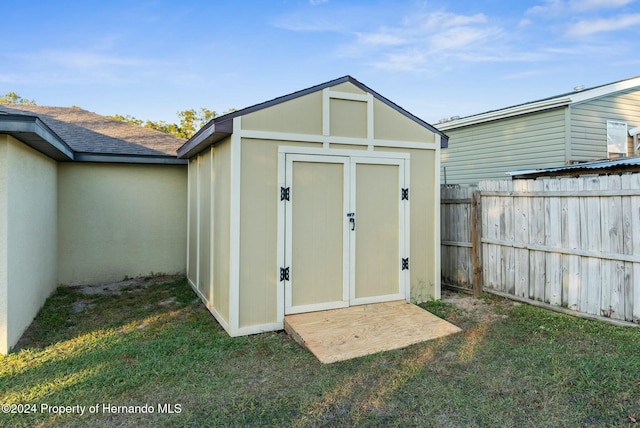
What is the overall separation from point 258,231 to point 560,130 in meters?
8.72

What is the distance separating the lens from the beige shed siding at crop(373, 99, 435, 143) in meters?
4.78

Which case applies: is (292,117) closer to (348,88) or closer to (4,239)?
(348,88)

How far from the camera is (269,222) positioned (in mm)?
4152

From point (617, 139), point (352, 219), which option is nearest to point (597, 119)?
point (617, 139)

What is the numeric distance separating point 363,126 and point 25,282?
444cm

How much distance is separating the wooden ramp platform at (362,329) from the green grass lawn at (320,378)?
14 cm

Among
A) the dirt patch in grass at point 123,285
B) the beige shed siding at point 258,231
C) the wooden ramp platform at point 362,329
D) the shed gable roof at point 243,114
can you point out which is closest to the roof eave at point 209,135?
the shed gable roof at point 243,114

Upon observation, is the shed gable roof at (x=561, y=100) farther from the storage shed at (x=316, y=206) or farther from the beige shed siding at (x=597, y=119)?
the storage shed at (x=316, y=206)

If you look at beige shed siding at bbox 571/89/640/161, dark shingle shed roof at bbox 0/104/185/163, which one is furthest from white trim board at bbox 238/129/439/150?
beige shed siding at bbox 571/89/640/161

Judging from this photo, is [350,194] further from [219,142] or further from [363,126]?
[219,142]

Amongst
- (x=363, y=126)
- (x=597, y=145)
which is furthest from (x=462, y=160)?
(x=363, y=126)

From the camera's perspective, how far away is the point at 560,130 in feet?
29.9

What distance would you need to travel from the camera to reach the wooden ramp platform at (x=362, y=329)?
3.50 metres

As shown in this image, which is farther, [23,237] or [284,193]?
[284,193]
